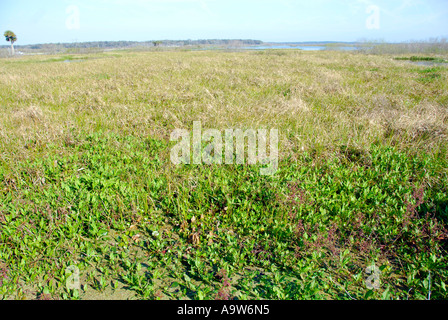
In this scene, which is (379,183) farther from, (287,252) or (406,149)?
(287,252)

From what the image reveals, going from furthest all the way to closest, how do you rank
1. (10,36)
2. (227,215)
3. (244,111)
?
(10,36) < (244,111) < (227,215)

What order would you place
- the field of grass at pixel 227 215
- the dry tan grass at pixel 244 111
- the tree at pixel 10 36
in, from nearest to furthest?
the field of grass at pixel 227 215, the dry tan grass at pixel 244 111, the tree at pixel 10 36

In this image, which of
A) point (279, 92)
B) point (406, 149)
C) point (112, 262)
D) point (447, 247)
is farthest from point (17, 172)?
point (279, 92)

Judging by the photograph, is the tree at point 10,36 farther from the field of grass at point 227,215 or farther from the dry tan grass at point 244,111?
the field of grass at point 227,215

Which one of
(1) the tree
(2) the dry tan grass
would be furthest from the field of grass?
(1) the tree

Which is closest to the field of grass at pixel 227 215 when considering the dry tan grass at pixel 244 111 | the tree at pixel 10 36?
the dry tan grass at pixel 244 111

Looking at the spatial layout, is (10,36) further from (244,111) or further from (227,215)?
(227,215)

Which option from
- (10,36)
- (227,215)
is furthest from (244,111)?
(10,36)

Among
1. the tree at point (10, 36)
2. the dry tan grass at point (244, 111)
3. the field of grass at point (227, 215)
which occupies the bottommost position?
the field of grass at point (227, 215)

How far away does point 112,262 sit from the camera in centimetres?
240

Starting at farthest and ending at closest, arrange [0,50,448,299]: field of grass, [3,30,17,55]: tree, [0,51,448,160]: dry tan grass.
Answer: [3,30,17,55]: tree < [0,51,448,160]: dry tan grass < [0,50,448,299]: field of grass

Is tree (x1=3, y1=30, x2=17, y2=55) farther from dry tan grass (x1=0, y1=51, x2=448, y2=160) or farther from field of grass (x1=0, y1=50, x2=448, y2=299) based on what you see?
field of grass (x1=0, y1=50, x2=448, y2=299)

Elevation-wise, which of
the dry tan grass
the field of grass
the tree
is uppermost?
the tree
